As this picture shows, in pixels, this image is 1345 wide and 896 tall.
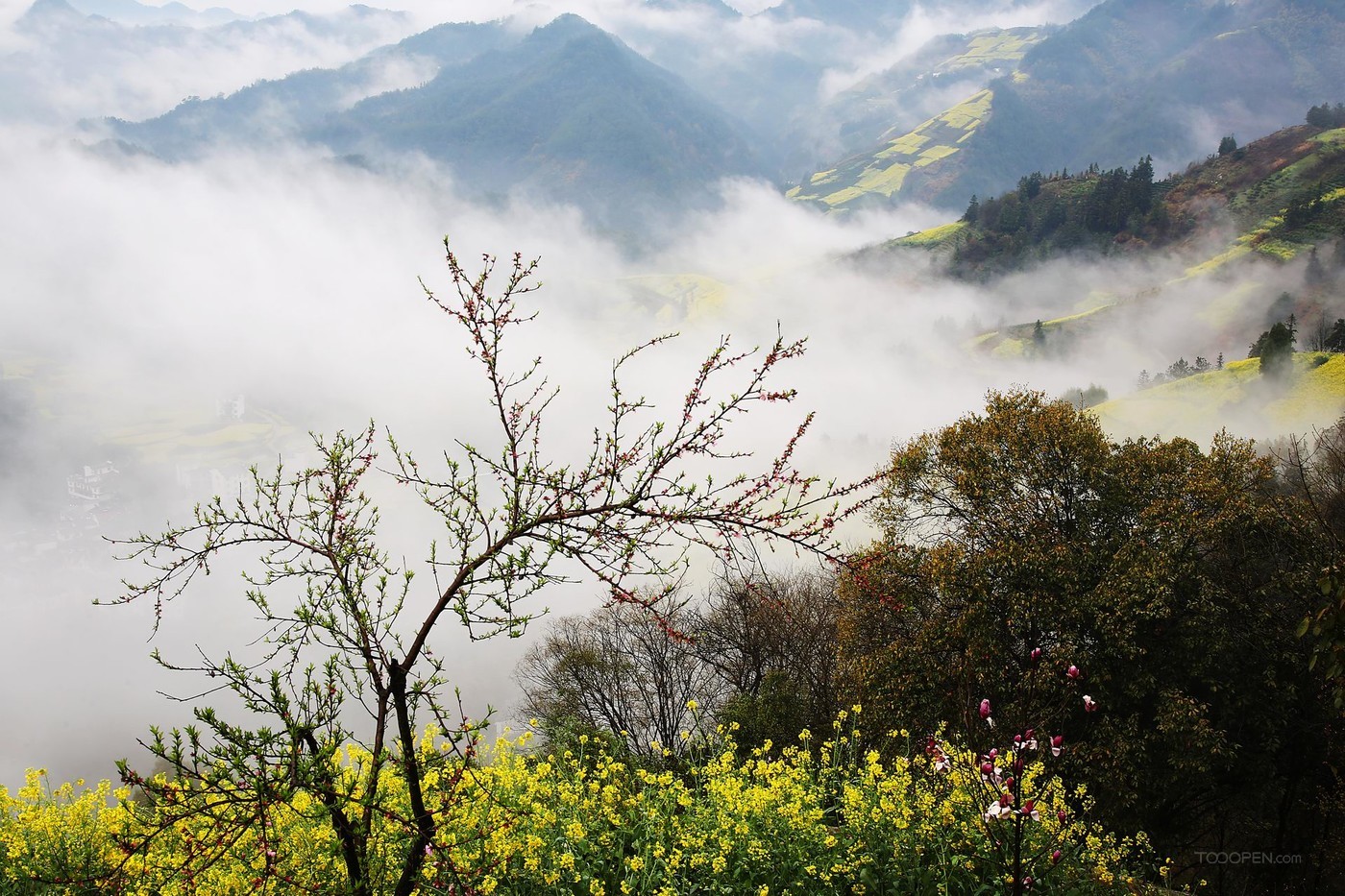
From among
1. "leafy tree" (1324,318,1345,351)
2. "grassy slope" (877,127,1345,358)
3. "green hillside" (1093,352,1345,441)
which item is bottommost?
"green hillside" (1093,352,1345,441)

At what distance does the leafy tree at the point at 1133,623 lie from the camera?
47.3 feet

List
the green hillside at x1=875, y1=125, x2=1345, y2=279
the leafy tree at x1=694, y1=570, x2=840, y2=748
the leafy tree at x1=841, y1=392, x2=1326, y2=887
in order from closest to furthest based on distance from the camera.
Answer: the leafy tree at x1=841, y1=392, x2=1326, y2=887
the leafy tree at x1=694, y1=570, x2=840, y2=748
the green hillside at x1=875, y1=125, x2=1345, y2=279

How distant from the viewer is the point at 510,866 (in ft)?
17.1

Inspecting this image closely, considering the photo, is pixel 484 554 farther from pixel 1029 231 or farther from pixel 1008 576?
pixel 1029 231

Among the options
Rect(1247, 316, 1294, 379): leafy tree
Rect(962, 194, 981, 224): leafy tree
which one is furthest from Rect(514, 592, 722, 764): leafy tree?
Rect(962, 194, 981, 224): leafy tree

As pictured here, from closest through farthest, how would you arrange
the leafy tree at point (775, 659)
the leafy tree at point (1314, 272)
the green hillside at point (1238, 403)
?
the leafy tree at point (775, 659) < the green hillside at point (1238, 403) < the leafy tree at point (1314, 272)

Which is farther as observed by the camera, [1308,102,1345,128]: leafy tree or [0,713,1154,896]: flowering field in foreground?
[1308,102,1345,128]: leafy tree

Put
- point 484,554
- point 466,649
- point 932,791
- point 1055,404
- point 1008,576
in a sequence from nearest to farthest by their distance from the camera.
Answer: point 484,554, point 932,791, point 1008,576, point 1055,404, point 466,649

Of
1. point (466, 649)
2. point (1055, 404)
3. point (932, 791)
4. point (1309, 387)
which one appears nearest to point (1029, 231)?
point (1309, 387)

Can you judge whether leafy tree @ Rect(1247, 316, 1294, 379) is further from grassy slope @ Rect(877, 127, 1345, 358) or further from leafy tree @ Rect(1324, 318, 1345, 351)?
grassy slope @ Rect(877, 127, 1345, 358)

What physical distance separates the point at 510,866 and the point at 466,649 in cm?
13139

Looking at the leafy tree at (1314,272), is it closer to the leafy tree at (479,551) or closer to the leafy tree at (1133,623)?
the leafy tree at (1133,623)

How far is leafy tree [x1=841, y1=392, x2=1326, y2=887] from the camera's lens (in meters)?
14.4

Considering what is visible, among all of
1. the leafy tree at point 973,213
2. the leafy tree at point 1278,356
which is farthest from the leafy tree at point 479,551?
the leafy tree at point 973,213
